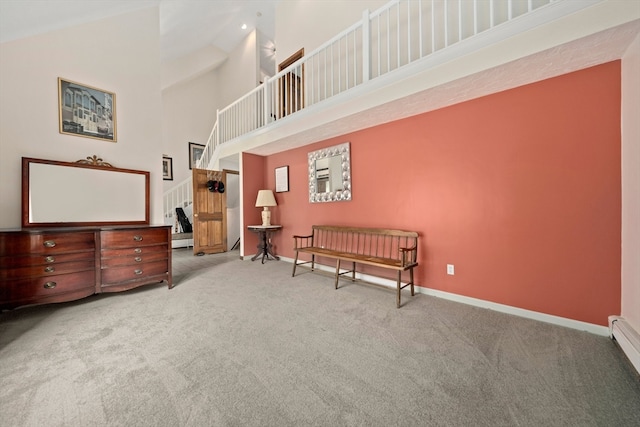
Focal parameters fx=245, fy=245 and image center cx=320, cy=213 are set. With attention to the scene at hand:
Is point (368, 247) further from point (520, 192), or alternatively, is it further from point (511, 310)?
point (520, 192)

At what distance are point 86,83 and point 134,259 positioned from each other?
219cm

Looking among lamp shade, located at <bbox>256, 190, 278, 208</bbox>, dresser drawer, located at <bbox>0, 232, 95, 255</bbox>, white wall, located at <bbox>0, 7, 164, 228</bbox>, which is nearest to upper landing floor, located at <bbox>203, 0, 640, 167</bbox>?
lamp shade, located at <bbox>256, 190, 278, 208</bbox>

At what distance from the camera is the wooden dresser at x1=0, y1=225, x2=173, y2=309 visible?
2.22 metres

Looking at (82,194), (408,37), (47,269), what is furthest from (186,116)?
(408,37)

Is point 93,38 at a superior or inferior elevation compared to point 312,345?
superior

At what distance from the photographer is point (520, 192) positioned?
234 cm

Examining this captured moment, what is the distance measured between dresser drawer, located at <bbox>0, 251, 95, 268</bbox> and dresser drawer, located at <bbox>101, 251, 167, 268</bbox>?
0.15m

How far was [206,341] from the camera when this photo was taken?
189cm

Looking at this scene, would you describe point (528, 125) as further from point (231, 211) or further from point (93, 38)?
point (231, 211)

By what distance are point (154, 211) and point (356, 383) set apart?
135 inches

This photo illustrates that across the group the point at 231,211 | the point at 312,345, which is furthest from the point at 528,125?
the point at 231,211

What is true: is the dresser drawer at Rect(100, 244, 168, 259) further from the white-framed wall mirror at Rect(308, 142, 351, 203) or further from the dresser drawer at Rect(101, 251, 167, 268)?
the white-framed wall mirror at Rect(308, 142, 351, 203)

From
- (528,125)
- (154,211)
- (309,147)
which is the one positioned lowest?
(154,211)

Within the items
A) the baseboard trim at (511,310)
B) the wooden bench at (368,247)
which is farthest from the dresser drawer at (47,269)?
the baseboard trim at (511,310)
